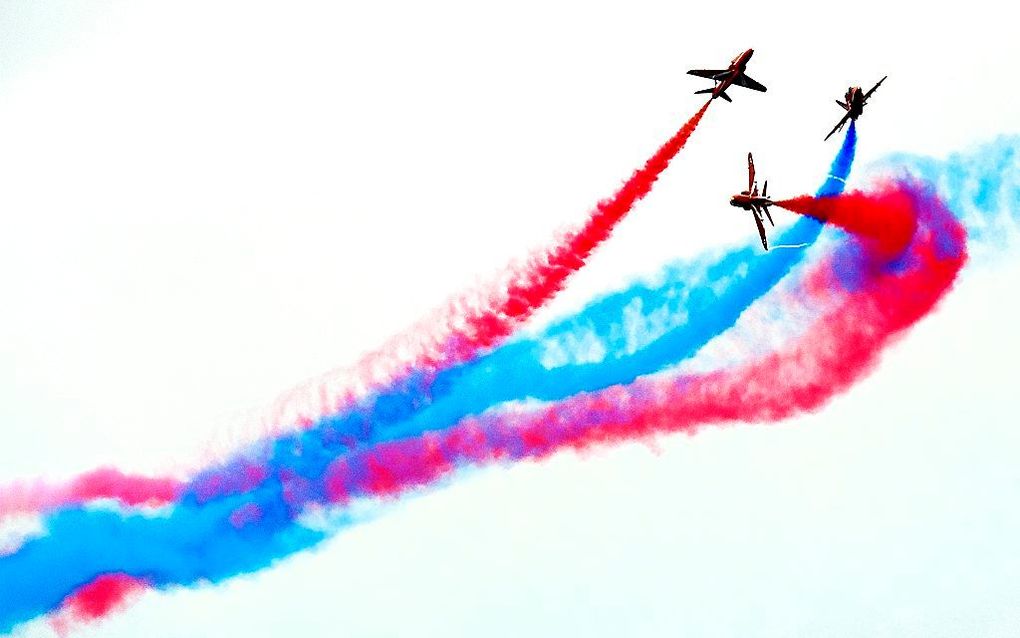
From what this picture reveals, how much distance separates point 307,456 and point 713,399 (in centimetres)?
990

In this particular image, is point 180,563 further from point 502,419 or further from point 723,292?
point 723,292

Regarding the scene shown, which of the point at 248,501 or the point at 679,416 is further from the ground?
the point at 248,501

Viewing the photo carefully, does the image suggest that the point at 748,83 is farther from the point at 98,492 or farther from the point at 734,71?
the point at 98,492

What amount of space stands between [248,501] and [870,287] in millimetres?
15862

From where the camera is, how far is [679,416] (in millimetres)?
26672

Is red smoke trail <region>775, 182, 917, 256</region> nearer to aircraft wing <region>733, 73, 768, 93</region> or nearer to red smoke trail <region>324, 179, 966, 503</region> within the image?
red smoke trail <region>324, 179, 966, 503</region>

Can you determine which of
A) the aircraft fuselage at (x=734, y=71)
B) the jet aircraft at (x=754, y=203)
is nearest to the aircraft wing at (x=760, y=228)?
the jet aircraft at (x=754, y=203)

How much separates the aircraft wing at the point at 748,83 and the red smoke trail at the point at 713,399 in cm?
376

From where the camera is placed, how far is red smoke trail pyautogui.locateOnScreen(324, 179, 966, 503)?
2650 centimetres

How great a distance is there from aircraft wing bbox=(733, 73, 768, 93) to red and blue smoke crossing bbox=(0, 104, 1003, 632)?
159 centimetres

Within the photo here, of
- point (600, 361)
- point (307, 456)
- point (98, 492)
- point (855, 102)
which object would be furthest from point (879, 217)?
point (98, 492)

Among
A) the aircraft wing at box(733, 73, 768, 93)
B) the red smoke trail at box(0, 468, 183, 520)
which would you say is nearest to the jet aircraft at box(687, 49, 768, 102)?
the aircraft wing at box(733, 73, 768, 93)

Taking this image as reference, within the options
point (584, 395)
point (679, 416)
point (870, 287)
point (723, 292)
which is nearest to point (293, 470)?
point (584, 395)

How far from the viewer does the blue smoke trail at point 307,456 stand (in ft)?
85.9
